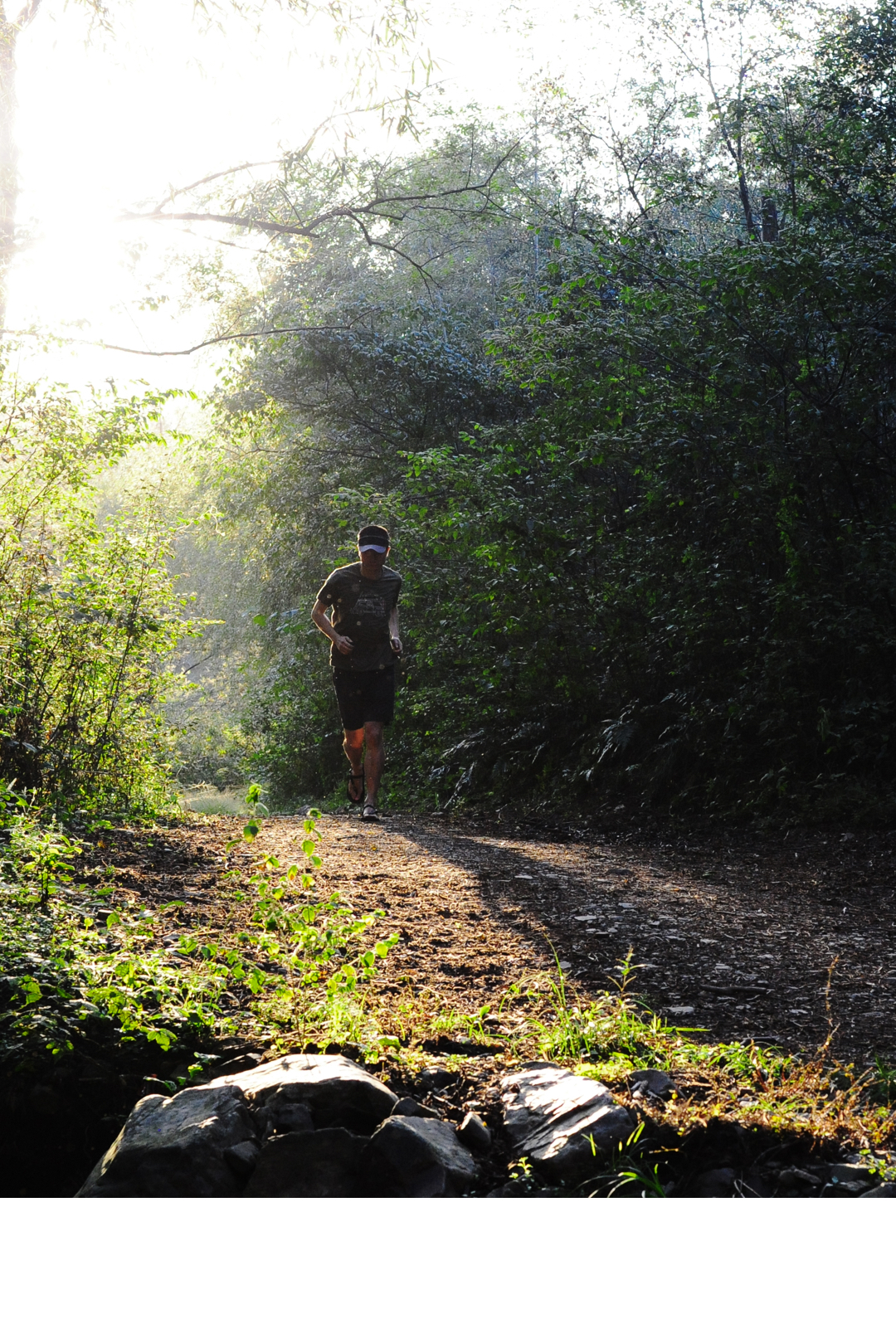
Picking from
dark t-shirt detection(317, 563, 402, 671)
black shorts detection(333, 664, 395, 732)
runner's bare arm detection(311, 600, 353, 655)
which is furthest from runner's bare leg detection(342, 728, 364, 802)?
runner's bare arm detection(311, 600, 353, 655)

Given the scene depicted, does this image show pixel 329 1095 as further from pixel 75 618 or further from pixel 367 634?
pixel 367 634

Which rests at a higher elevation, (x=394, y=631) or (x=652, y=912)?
(x=394, y=631)

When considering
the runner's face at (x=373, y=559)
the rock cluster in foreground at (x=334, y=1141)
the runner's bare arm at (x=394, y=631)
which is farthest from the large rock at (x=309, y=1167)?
the runner's face at (x=373, y=559)

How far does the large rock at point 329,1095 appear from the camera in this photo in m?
2.71

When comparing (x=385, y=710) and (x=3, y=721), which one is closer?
(x=3, y=721)

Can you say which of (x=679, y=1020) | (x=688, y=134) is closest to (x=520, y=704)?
(x=679, y=1020)

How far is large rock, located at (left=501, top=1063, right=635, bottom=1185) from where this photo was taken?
2470mm

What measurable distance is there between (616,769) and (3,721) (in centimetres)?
534

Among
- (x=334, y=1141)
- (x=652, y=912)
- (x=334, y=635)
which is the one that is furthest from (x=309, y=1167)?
(x=334, y=635)

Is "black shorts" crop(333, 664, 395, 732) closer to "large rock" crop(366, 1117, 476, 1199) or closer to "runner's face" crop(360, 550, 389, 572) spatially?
"runner's face" crop(360, 550, 389, 572)

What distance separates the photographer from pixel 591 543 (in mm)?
11273

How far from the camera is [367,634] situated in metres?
8.19

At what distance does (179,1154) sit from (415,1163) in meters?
0.59

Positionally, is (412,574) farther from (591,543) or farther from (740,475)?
(740,475)
